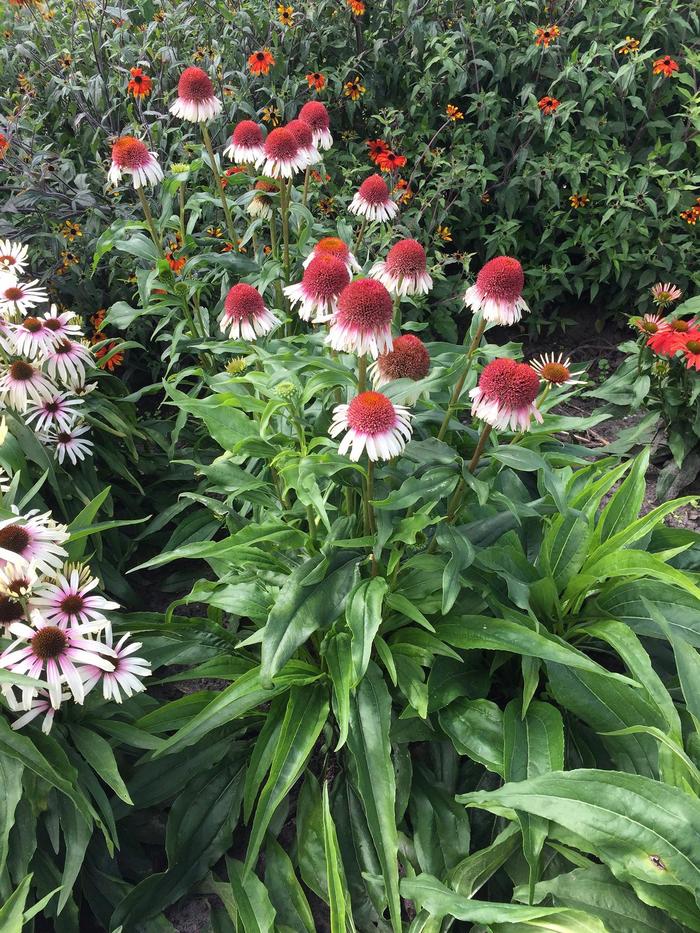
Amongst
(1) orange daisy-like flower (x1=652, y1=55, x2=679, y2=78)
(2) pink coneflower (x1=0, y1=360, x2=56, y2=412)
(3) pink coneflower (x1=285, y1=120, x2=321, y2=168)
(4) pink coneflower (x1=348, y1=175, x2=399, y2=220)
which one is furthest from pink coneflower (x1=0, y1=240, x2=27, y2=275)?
(1) orange daisy-like flower (x1=652, y1=55, x2=679, y2=78)

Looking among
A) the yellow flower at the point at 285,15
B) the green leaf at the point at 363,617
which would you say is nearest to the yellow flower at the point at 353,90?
the yellow flower at the point at 285,15

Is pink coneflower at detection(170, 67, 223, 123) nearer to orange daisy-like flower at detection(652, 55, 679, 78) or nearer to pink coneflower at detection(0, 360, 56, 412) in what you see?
pink coneflower at detection(0, 360, 56, 412)

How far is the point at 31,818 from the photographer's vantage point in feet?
5.06

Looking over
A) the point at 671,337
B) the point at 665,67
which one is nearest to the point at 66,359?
the point at 671,337

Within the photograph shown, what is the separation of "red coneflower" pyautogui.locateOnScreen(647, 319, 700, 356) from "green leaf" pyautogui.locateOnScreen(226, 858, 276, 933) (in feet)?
7.04

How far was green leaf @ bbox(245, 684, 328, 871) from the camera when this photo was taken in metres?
1.60

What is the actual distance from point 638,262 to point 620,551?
227 cm

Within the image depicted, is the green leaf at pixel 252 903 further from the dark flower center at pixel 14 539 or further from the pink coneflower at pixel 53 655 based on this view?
the dark flower center at pixel 14 539

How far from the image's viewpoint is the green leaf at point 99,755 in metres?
1.52

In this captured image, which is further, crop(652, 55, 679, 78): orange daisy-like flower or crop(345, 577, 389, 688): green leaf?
crop(652, 55, 679, 78): orange daisy-like flower

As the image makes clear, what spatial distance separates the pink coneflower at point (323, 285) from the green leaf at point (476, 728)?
994 mm

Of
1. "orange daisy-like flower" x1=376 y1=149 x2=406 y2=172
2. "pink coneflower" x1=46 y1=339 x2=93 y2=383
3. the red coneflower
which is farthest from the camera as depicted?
"orange daisy-like flower" x1=376 y1=149 x2=406 y2=172

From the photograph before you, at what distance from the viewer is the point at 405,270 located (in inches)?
60.6

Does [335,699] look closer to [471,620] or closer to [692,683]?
[471,620]
